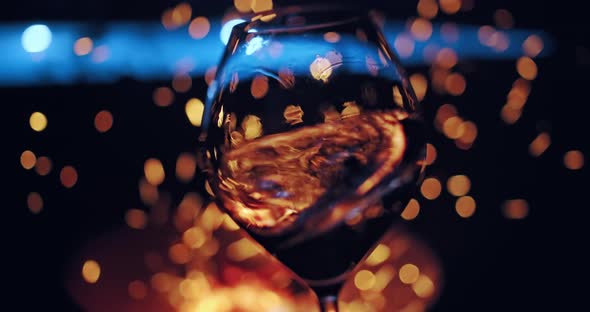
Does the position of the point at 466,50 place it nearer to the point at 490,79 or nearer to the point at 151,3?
the point at 490,79

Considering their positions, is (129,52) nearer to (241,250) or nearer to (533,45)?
(533,45)

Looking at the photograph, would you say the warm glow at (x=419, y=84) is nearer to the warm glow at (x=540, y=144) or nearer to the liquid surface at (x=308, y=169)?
the warm glow at (x=540, y=144)

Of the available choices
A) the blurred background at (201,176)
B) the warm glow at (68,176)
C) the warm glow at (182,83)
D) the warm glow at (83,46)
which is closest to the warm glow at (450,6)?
the blurred background at (201,176)

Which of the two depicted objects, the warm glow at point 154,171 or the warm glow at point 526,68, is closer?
the warm glow at point 154,171

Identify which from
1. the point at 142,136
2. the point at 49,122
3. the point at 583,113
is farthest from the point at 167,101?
the point at 583,113

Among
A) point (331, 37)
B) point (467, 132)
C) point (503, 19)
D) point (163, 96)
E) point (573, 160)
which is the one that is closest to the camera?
point (331, 37)

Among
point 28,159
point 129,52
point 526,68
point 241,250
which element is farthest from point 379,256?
point 129,52
